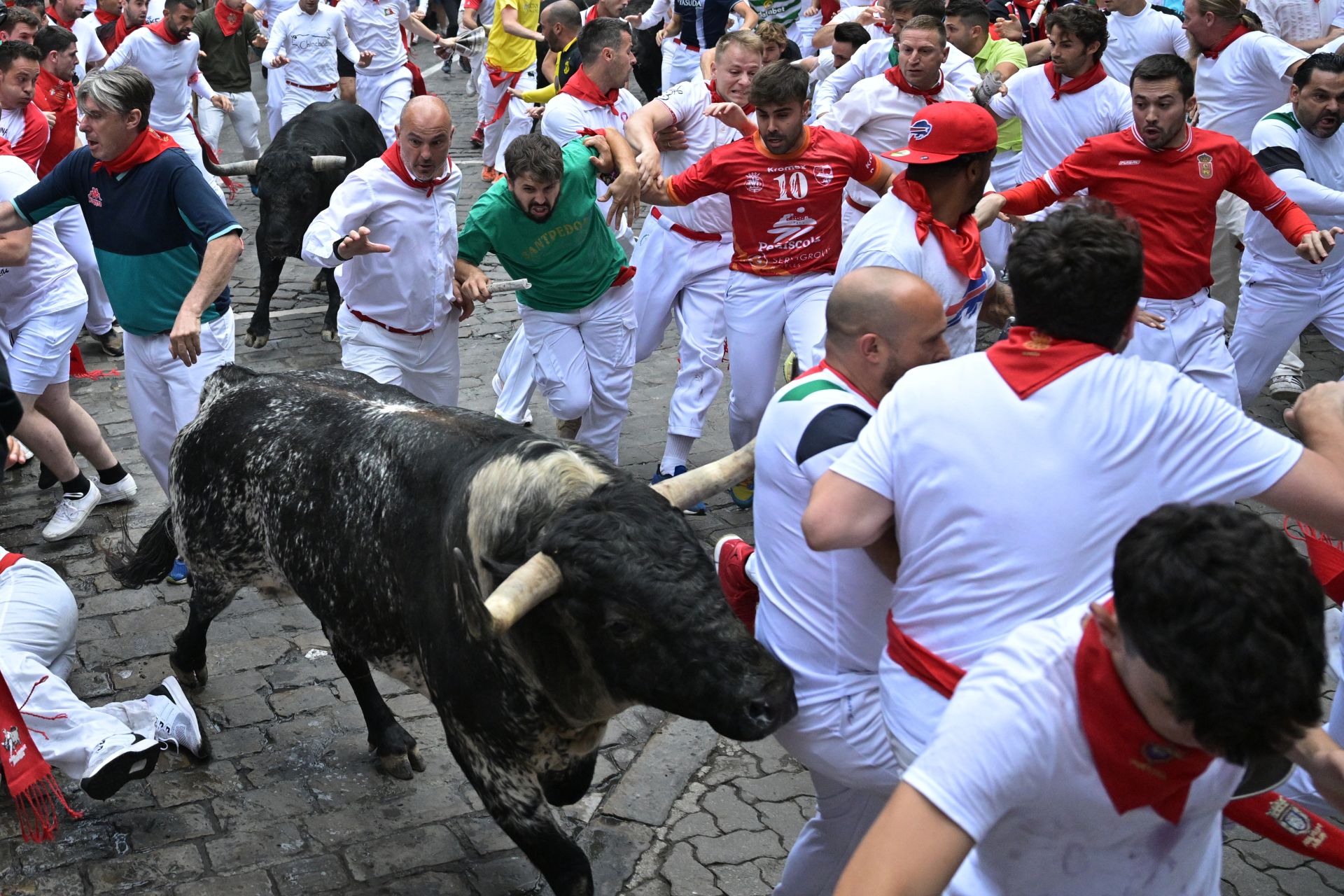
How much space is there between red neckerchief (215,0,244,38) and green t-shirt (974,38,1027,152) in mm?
8368

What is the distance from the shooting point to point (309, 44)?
13.4 metres

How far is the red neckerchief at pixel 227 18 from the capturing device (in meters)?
14.4

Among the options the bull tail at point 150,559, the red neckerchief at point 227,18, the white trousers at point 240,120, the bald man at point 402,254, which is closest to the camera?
the bull tail at point 150,559

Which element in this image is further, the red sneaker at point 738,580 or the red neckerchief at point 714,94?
the red neckerchief at point 714,94

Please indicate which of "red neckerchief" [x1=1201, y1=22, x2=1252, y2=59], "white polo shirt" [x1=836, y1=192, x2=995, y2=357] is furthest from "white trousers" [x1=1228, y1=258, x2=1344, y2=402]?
"white polo shirt" [x1=836, y1=192, x2=995, y2=357]

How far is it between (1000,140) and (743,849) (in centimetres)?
628

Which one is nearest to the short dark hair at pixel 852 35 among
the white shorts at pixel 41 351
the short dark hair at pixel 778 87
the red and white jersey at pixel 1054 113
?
the red and white jersey at pixel 1054 113

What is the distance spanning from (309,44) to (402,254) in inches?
302

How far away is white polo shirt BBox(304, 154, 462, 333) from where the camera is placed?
661cm

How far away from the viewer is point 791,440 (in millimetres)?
3332

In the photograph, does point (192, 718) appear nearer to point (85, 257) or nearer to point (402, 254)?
point (402, 254)

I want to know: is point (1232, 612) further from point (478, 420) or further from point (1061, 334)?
point (478, 420)

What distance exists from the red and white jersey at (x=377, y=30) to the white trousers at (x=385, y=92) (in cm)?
6

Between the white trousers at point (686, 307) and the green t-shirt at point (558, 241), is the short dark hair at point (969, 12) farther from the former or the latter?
the green t-shirt at point (558, 241)
